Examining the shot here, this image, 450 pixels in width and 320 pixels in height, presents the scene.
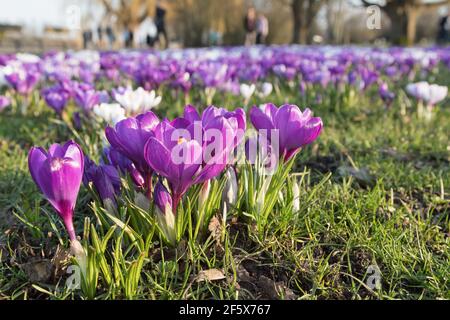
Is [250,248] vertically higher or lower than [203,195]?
lower

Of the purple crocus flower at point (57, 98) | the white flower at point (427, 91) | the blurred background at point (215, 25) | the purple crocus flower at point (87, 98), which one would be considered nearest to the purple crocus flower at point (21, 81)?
the purple crocus flower at point (57, 98)

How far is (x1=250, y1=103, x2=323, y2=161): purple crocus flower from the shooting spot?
4.98 ft

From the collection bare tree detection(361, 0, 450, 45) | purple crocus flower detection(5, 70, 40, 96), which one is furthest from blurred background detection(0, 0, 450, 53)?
purple crocus flower detection(5, 70, 40, 96)

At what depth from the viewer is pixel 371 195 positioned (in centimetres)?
199

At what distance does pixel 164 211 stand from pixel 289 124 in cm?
48

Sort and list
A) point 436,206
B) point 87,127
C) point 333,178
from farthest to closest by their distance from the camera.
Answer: point 87,127 < point 333,178 < point 436,206

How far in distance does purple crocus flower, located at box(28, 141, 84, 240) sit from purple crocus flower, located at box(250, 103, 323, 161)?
1.97 ft

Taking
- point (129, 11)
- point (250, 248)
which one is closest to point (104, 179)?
point (250, 248)

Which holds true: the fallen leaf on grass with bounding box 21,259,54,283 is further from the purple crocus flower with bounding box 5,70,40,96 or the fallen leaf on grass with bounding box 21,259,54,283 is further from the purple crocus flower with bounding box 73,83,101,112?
the purple crocus flower with bounding box 5,70,40,96

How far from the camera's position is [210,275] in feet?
4.90

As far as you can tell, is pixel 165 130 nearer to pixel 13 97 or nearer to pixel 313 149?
pixel 313 149

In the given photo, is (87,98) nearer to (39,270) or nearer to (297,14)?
(39,270)
